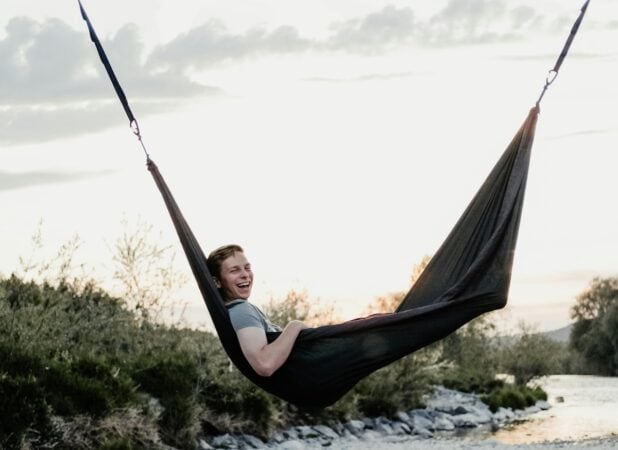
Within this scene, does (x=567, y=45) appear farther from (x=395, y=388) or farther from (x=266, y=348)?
(x=395, y=388)

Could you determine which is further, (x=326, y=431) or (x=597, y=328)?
(x=597, y=328)

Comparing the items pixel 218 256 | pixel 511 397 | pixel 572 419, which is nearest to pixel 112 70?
pixel 218 256

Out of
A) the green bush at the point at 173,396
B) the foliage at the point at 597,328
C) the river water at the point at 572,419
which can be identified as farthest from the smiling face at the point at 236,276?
the foliage at the point at 597,328

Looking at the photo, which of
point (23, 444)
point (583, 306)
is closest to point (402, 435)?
point (23, 444)

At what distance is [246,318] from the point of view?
3590mm

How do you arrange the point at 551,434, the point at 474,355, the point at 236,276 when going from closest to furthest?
the point at 236,276
the point at 551,434
the point at 474,355

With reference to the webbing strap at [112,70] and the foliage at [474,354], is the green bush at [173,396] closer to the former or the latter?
the webbing strap at [112,70]

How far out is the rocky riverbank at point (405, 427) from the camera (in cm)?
1050

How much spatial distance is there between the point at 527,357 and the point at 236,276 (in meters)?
18.5

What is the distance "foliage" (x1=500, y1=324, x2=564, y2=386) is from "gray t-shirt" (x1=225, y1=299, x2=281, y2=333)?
18.1 meters

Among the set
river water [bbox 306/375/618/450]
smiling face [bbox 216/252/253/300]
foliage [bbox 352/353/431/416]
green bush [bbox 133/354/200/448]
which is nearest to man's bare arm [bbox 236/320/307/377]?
smiling face [bbox 216/252/253/300]

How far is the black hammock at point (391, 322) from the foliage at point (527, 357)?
1775 centimetres

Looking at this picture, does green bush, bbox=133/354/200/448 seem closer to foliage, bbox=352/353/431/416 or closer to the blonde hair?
foliage, bbox=352/353/431/416

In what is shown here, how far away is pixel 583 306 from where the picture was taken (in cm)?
3712
